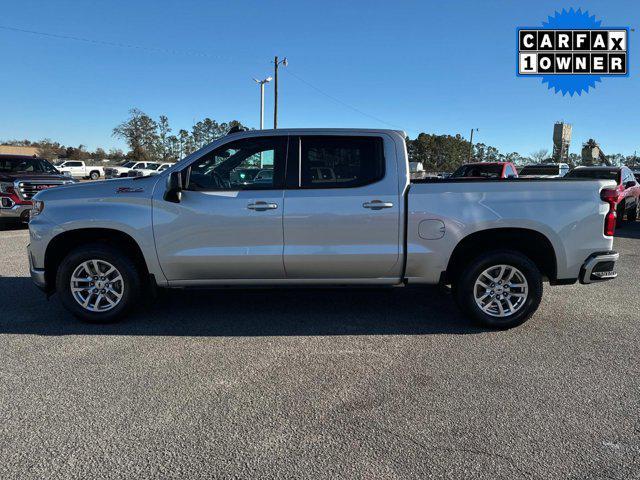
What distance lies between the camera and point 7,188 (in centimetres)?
1187

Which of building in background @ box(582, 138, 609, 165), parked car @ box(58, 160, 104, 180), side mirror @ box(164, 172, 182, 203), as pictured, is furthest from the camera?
parked car @ box(58, 160, 104, 180)

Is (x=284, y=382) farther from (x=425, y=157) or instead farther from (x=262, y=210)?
(x=425, y=157)

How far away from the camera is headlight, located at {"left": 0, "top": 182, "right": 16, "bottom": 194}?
11812 millimetres

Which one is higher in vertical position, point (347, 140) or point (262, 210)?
point (347, 140)

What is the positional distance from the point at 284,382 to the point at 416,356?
48.0 inches

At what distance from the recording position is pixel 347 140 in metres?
4.97

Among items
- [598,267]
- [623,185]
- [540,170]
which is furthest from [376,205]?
[540,170]

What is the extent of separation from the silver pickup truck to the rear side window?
0.01 meters

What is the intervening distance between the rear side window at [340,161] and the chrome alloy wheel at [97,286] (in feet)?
7.12

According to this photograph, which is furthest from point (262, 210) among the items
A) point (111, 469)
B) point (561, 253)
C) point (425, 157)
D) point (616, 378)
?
point (425, 157)

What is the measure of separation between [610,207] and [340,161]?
271 centimetres

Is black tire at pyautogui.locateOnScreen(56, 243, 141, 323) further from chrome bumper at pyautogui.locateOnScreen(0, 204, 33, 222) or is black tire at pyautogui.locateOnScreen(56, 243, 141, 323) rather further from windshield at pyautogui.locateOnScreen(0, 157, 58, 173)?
windshield at pyautogui.locateOnScreen(0, 157, 58, 173)

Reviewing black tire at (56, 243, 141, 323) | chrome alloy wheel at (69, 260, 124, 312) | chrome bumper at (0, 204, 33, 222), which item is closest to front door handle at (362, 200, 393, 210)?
black tire at (56, 243, 141, 323)

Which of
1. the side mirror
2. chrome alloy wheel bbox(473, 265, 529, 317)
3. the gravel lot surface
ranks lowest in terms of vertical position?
the gravel lot surface
